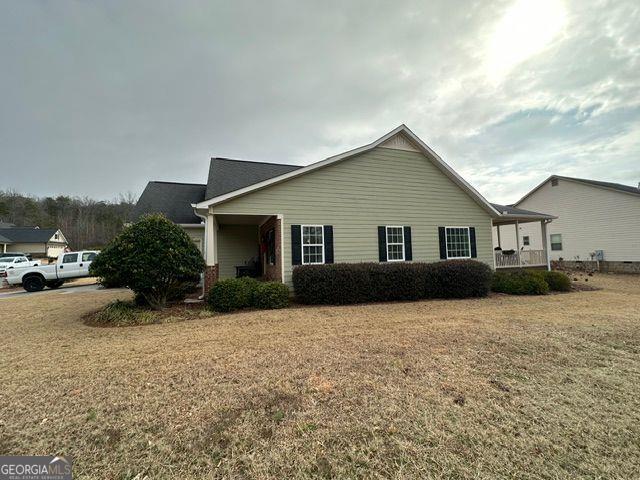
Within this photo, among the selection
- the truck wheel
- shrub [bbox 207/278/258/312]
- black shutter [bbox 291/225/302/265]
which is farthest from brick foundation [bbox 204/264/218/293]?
the truck wheel

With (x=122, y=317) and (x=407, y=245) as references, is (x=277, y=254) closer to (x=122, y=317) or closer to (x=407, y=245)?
(x=122, y=317)

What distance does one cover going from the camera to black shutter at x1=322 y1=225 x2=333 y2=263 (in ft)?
32.7

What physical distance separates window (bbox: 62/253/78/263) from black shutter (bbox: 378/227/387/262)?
54.7 feet

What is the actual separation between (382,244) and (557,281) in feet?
23.9

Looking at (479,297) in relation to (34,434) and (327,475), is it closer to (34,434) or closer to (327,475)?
(327,475)

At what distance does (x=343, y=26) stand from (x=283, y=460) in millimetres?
12478

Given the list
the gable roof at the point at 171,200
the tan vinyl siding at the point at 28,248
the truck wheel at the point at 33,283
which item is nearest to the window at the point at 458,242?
the gable roof at the point at 171,200

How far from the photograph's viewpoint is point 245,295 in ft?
26.8

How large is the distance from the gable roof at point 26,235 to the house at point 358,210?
45303 millimetres

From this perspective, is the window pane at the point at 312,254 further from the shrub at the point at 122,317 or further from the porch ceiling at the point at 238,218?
the shrub at the point at 122,317

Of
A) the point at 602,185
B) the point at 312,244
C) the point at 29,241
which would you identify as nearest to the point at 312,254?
the point at 312,244

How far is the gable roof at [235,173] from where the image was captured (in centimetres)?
1152

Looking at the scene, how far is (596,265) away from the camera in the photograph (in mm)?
18688

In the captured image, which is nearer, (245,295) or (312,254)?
(245,295)
